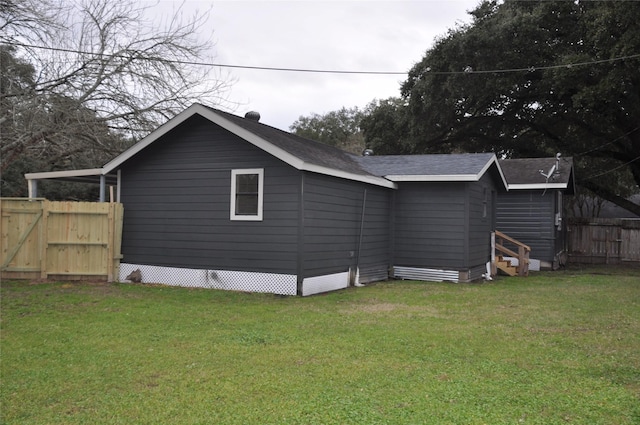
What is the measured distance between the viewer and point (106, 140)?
16.7m

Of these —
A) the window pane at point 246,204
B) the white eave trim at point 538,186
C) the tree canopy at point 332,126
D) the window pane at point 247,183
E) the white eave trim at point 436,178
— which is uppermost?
the tree canopy at point 332,126

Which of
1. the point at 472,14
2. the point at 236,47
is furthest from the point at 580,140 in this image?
the point at 236,47

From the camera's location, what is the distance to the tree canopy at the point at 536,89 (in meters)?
20.2

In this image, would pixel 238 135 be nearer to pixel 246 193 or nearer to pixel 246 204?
pixel 246 193

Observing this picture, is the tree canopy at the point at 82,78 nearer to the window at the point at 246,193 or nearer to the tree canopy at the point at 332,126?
the window at the point at 246,193

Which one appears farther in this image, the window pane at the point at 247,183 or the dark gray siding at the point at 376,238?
the dark gray siding at the point at 376,238

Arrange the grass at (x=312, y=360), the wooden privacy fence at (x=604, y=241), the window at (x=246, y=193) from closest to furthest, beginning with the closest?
the grass at (x=312, y=360)
the window at (x=246, y=193)
the wooden privacy fence at (x=604, y=241)

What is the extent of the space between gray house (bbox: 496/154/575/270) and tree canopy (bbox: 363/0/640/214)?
4.36 meters

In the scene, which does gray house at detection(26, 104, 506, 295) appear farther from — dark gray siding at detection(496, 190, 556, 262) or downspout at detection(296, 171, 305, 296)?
dark gray siding at detection(496, 190, 556, 262)

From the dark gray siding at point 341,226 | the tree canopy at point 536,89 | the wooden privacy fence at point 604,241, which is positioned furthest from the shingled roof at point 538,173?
the dark gray siding at point 341,226

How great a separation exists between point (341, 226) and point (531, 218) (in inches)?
373

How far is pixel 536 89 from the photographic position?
23938mm

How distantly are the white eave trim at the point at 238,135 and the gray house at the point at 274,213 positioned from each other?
3cm

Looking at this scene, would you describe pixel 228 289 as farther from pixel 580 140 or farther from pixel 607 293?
pixel 580 140
